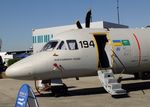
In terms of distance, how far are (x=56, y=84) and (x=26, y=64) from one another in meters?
1.81

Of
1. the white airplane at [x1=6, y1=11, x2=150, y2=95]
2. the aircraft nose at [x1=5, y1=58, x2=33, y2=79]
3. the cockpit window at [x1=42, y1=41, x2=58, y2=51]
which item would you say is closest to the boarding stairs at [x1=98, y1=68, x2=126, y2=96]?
the white airplane at [x1=6, y1=11, x2=150, y2=95]

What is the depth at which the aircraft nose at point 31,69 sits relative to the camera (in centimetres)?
1555

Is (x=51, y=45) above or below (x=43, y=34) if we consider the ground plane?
below

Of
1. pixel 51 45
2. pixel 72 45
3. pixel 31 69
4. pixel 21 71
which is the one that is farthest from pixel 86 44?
pixel 21 71

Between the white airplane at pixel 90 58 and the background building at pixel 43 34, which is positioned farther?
the background building at pixel 43 34

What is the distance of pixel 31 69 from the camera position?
15.5 meters

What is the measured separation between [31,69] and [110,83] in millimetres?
3845

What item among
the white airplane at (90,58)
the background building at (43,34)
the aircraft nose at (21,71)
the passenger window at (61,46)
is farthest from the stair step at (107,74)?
the background building at (43,34)

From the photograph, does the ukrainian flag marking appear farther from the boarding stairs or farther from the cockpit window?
the cockpit window

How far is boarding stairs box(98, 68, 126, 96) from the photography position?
613 inches

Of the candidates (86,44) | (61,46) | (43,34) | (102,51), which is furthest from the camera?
(43,34)

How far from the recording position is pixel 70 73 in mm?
16375

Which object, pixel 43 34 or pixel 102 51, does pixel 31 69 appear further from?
pixel 43 34

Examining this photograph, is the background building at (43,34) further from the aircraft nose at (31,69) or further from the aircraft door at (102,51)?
the aircraft nose at (31,69)
